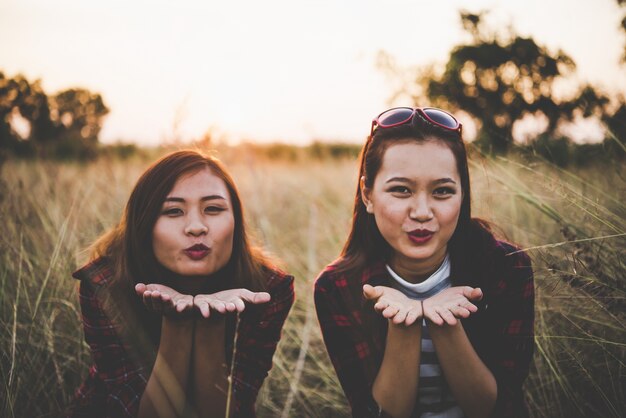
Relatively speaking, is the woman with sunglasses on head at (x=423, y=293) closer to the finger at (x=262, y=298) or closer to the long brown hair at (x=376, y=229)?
the long brown hair at (x=376, y=229)

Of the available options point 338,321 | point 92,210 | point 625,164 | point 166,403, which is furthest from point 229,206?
point 92,210

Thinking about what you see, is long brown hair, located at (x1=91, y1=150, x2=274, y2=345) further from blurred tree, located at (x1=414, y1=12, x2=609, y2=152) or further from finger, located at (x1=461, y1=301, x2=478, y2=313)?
blurred tree, located at (x1=414, y1=12, x2=609, y2=152)

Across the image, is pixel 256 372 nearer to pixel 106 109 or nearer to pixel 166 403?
pixel 166 403

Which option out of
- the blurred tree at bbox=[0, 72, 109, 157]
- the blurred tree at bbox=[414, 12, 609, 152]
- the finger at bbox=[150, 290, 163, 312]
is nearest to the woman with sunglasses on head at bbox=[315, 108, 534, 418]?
the finger at bbox=[150, 290, 163, 312]

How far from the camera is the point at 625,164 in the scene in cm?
212

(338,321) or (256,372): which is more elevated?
(338,321)

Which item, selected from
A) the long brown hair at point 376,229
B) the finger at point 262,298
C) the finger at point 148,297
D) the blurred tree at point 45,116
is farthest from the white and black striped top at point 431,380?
the blurred tree at point 45,116

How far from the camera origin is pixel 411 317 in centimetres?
133

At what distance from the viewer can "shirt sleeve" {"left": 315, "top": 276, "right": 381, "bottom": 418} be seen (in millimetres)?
1604

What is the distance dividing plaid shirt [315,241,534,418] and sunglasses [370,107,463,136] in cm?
49

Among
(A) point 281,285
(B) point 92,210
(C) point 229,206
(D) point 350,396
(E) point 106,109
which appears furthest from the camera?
(E) point 106,109

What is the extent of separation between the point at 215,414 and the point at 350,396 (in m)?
0.50

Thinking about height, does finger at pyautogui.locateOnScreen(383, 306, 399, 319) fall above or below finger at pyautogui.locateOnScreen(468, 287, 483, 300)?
below

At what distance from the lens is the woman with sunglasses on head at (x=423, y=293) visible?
1428mm
